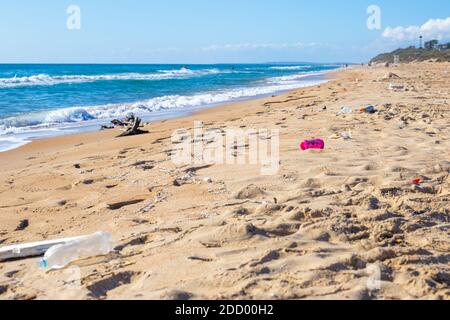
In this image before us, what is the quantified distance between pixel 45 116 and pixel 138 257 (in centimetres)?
1112

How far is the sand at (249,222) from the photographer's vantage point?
241 centimetres

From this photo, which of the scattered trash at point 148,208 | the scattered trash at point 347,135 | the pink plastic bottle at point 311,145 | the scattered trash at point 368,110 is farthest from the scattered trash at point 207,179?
the scattered trash at point 368,110

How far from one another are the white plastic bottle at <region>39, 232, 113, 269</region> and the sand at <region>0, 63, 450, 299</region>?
76 millimetres

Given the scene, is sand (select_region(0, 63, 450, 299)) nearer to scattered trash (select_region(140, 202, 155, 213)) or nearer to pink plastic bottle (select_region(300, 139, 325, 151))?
scattered trash (select_region(140, 202, 155, 213))

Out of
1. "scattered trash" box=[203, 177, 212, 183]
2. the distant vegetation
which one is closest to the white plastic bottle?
"scattered trash" box=[203, 177, 212, 183]

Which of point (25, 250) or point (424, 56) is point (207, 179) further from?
point (424, 56)

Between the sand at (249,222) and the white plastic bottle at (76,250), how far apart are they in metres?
0.08

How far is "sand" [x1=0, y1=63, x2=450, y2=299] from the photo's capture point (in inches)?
94.8

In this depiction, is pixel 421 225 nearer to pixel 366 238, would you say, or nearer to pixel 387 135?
pixel 366 238

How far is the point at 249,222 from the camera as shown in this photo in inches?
125

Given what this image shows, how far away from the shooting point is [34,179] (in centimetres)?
533

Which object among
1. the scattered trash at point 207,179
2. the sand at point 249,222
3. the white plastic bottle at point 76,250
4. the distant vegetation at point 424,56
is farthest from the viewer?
the distant vegetation at point 424,56

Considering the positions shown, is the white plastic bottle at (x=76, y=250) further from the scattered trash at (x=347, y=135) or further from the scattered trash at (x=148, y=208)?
the scattered trash at (x=347, y=135)

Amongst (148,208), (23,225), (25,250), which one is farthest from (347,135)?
Answer: (25,250)
